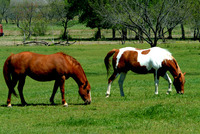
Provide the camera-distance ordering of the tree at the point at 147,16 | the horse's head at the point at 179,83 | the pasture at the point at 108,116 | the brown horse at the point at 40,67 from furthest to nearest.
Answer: the tree at the point at 147,16 < the horse's head at the point at 179,83 < the brown horse at the point at 40,67 < the pasture at the point at 108,116

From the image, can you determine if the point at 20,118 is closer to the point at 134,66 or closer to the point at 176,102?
the point at 176,102

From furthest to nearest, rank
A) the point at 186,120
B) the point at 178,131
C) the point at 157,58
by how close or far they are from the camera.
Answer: the point at 157,58 → the point at 186,120 → the point at 178,131

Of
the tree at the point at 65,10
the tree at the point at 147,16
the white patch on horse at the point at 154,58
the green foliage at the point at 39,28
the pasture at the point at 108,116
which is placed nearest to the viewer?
the pasture at the point at 108,116

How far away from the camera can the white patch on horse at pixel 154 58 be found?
17.1m

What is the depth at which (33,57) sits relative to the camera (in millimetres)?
14250

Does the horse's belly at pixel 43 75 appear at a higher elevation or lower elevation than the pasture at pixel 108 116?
higher

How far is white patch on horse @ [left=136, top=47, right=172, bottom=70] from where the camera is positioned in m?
17.1

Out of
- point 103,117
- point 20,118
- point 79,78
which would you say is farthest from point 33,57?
point 103,117

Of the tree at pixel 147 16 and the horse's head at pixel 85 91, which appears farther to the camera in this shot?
the tree at pixel 147 16

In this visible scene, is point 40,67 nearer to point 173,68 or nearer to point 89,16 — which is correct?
point 173,68

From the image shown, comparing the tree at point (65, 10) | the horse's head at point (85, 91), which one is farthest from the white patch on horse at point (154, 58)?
the tree at point (65, 10)

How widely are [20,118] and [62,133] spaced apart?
2.54 metres

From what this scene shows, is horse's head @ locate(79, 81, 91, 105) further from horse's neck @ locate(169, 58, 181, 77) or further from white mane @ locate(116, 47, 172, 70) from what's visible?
horse's neck @ locate(169, 58, 181, 77)

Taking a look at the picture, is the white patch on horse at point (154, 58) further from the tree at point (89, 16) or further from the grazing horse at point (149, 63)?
the tree at point (89, 16)
